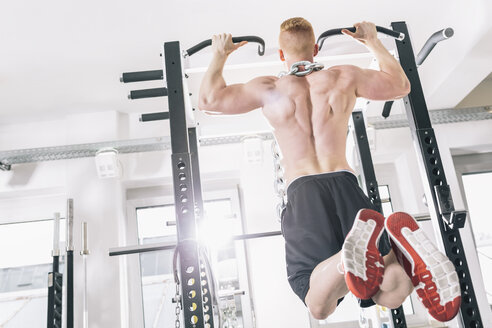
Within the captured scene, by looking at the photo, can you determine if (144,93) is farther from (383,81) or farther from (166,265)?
(166,265)

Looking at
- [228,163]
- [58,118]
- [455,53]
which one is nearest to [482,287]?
[455,53]

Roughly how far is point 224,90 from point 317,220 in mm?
722

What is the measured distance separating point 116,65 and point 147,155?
A: 3.52ft

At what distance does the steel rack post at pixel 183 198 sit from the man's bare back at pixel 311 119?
41 cm

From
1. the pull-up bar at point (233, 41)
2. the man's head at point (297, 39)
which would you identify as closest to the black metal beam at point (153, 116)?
the pull-up bar at point (233, 41)

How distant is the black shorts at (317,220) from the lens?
165 cm

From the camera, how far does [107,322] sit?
3.72 meters

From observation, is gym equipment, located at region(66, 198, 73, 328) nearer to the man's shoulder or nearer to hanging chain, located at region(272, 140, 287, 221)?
hanging chain, located at region(272, 140, 287, 221)

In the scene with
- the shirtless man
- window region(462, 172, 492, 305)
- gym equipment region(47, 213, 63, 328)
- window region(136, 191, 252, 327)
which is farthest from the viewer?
window region(462, 172, 492, 305)

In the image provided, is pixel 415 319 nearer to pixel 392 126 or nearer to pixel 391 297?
pixel 392 126

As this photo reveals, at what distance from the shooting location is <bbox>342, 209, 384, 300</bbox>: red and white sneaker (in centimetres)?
134

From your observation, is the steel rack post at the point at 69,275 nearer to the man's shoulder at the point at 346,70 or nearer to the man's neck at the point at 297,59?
the man's neck at the point at 297,59

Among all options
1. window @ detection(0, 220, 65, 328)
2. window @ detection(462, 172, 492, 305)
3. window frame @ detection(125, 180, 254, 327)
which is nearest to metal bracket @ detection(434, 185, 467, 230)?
window frame @ detection(125, 180, 254, 327)

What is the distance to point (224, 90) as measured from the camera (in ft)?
6.21
